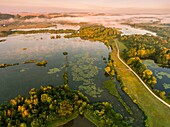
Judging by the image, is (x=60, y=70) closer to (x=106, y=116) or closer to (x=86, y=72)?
(x=86, y=72)

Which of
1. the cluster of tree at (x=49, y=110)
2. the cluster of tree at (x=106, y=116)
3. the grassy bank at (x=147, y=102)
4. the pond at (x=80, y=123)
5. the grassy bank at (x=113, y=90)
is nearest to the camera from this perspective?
the cluster of tree at (x=49, y=110)

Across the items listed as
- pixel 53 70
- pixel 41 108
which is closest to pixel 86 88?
pixel 41 108

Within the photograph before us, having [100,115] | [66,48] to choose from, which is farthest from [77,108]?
[66,48]

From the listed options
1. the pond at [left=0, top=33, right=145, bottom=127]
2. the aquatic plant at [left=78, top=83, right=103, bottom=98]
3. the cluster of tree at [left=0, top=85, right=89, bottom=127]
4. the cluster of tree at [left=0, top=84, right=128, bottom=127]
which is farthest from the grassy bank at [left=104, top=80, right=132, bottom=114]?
the cluster of tree at [left=0, top=85, right=89, bottom=127]

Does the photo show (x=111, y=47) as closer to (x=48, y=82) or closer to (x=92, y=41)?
(x=92, y=41)

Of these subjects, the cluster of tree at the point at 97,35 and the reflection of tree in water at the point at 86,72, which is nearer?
the reflection of tree in water at the point at 86,72

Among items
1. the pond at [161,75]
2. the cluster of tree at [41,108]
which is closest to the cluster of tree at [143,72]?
the pond at [161,75]

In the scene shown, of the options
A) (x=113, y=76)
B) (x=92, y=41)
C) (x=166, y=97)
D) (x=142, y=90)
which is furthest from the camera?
(x=92, y=41)

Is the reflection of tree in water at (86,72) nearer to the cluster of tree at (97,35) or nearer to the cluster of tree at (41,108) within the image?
the cluster of tree at (41,108)
